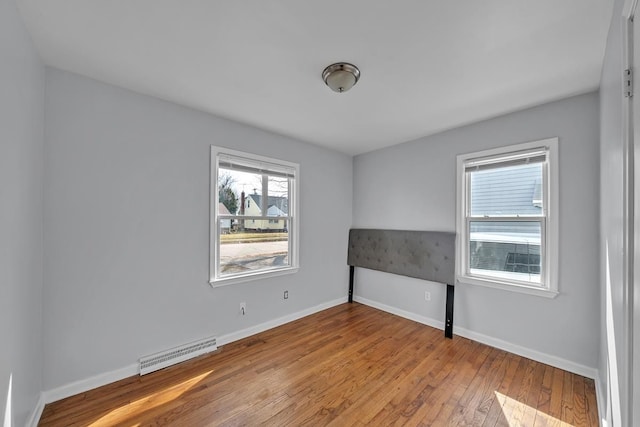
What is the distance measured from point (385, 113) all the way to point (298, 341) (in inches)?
102

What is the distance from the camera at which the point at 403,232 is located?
348cm

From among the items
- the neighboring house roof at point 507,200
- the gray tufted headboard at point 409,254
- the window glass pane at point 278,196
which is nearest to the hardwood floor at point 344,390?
the gray tufted headboard at point 409,254

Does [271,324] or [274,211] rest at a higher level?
[274,211]

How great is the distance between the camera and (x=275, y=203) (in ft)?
10.9

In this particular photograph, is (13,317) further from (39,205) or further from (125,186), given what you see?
(125,186)

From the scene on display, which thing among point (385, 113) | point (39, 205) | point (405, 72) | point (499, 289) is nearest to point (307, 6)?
point (405, 72)

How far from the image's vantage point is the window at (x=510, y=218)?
241 cm

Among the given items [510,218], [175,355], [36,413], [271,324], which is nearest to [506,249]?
[510,218]

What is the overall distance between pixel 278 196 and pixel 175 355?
6.44 feet

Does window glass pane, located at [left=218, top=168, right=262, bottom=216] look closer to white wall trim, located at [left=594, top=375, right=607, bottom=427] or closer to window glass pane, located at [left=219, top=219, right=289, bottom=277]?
window glass pane, located at [left=219, top=219, right=289, bottom=277]

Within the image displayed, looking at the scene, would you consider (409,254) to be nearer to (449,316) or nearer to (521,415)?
(449,316)

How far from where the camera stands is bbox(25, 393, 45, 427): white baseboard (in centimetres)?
162

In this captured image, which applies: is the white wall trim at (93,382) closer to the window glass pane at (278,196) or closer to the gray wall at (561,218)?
the window glass pane at (278,196)

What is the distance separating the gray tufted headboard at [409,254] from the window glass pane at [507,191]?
0.48 meters
